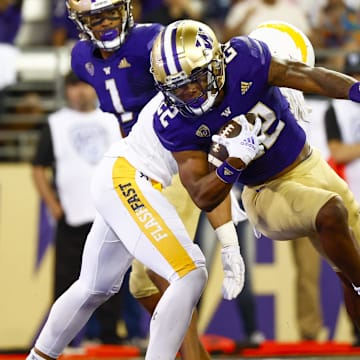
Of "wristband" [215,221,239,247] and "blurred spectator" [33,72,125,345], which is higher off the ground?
"wristband" [215,221,239,247]

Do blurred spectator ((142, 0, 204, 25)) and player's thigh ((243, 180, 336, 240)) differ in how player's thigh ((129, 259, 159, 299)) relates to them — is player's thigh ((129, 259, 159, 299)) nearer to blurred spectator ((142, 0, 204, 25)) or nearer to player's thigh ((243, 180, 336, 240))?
player's thigh ((243, 180, 336, 240))

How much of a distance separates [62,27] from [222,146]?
184 inches

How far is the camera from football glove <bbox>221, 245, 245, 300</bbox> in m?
4.29

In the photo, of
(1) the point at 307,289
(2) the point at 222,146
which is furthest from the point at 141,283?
(1) the point at 307,289

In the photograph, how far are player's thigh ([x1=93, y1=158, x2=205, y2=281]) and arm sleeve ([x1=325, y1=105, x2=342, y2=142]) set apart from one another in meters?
2.31

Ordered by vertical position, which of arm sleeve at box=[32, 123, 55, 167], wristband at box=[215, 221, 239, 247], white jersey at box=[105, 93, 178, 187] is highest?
white jersey at box=[105, 93, 178, 187]

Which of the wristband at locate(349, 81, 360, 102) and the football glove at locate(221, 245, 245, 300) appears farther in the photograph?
the football glove at locate(221, 245, 245, 300)

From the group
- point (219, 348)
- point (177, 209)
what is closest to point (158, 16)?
point (219, 348)

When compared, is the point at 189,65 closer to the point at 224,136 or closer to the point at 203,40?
the point at 203,40

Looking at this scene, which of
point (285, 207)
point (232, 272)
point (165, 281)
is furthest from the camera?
point (165, 281)

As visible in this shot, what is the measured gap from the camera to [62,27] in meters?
8.47

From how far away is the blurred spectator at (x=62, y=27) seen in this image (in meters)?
8.45

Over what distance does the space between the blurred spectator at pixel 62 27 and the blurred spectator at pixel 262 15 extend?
1.27 meters

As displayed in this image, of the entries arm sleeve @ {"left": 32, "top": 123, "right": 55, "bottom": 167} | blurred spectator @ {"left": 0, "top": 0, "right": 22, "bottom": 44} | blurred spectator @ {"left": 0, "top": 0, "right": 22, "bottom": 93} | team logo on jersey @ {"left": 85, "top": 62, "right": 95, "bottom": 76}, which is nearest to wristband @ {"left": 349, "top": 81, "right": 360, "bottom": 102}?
team logo on jersey @ {"left": 85, "top": 62, "right": 95, "bottom": 76}
